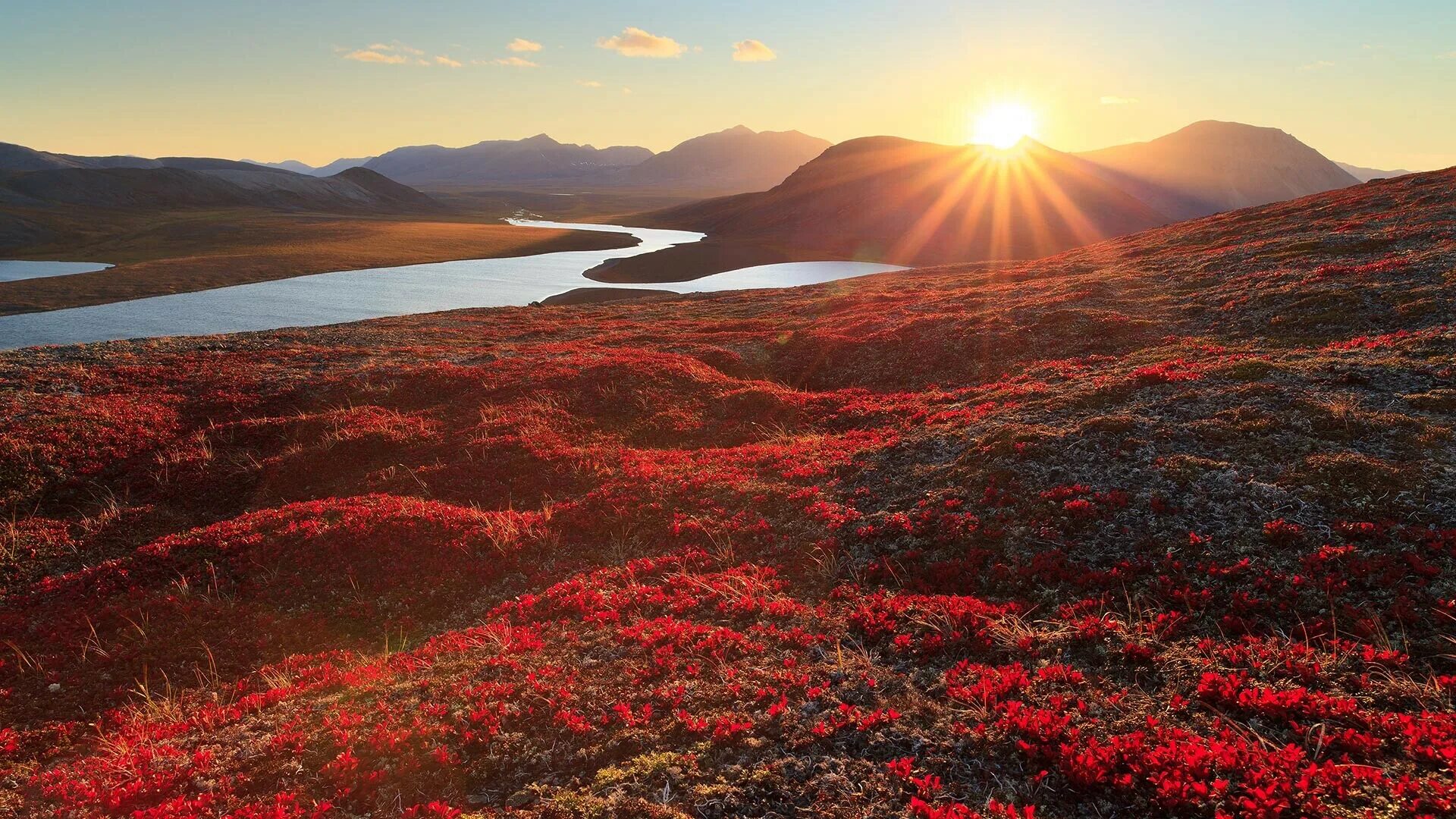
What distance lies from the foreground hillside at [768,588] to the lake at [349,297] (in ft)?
144

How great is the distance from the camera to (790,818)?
809 centimetres

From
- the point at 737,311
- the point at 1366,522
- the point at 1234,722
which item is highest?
the point at 737,311

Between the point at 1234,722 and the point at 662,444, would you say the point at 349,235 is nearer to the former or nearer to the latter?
the point at 662,444

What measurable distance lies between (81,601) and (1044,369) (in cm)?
3368

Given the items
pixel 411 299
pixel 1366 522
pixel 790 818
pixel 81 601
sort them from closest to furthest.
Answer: pixel 790 818 < pixel 1366 522 < pixel 81 601 < pixel 411 299

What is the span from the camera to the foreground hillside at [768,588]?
870 cm

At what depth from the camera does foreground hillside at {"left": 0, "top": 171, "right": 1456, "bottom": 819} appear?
8.70 meters

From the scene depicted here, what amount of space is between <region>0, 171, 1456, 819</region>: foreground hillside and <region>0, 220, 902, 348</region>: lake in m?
43.9

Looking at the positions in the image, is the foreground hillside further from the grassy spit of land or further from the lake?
the grassy spit of land

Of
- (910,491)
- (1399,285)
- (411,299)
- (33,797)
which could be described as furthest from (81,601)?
(411,299)

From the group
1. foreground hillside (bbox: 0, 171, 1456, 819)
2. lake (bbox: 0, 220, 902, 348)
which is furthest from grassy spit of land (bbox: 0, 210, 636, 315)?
foreground hillside (bbox: 0, 171, 1456, 819)

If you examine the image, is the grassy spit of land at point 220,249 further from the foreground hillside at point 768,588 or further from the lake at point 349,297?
the foreground hillside at point 768,588

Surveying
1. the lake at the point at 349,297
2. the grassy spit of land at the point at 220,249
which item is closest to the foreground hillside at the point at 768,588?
the lake at the point at 349,297

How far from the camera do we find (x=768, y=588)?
14.5m
